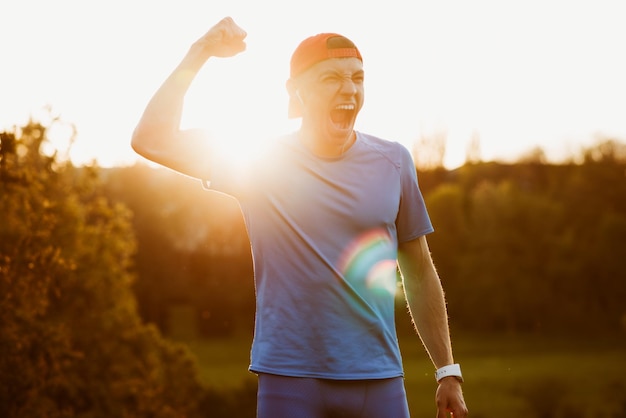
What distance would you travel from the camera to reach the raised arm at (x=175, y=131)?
2898mm

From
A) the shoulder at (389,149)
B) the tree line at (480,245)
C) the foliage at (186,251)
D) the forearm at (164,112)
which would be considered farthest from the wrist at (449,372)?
the foliage at (186,251)

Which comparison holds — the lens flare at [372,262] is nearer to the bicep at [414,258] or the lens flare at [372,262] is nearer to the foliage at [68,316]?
the bicep at [414,258]

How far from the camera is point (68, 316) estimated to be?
26.1 meters

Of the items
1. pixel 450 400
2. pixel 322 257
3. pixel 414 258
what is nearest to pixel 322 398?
pixel 322 257

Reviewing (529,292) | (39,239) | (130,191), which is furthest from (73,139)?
(529,292)

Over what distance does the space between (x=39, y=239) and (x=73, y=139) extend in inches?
364

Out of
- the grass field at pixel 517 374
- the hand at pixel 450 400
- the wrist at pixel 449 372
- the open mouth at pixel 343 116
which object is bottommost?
the grass field at pixel 517 374

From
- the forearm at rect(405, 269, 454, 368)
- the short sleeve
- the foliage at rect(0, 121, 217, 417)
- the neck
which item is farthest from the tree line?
the neck

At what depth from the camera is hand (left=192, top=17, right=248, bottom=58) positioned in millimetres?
3014

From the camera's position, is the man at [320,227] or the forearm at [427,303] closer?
the man at [320,227]

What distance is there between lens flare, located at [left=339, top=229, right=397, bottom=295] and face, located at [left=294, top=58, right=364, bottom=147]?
32 centimetres

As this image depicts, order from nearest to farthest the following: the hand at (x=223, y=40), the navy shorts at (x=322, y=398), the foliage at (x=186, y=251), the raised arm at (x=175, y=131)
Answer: the navy shorts at (x=322, y=398)
the raised arm at (x=175, y=131)
the hand at (x=223, y=40)
the foliage at (x=186, y=251)

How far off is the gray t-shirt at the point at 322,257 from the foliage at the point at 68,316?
11.0m

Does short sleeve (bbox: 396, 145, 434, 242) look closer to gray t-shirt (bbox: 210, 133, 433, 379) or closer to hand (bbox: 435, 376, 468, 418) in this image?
gray t-shirt (bbox: 210, 133, 433, 379)
